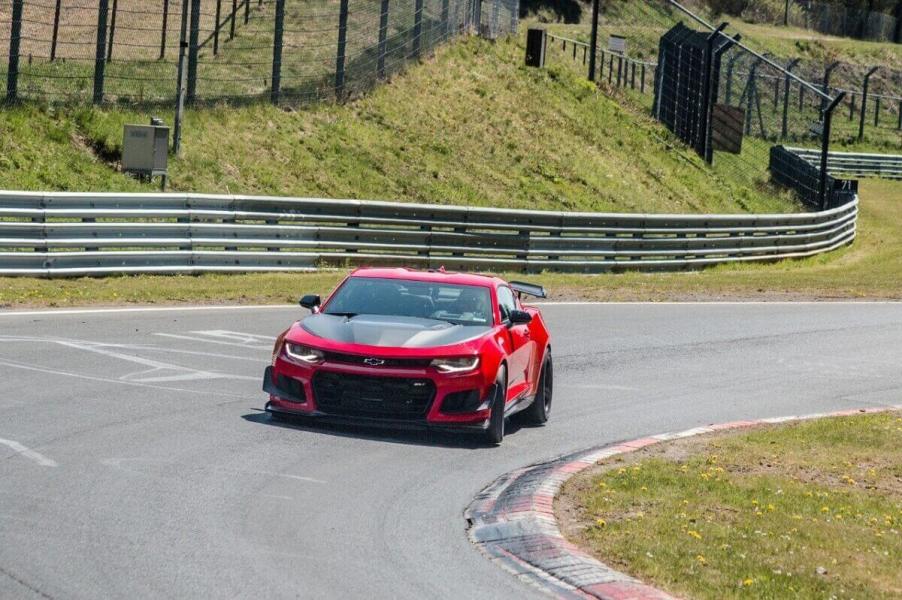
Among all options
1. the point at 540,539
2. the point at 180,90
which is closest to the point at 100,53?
the point at 180,90

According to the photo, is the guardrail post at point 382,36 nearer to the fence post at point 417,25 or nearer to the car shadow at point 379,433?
the fence post at point 417,25

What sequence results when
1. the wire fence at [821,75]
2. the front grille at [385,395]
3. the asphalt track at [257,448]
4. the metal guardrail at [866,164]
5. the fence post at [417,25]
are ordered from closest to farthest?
the asphalt track at [257,448]
the front grille at [385,395]
the fence post at [417,25]
the metal guardrail at [866,164]
the wire fence at [821,75]

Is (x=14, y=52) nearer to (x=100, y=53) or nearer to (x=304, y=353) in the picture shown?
(x=100, y=53)

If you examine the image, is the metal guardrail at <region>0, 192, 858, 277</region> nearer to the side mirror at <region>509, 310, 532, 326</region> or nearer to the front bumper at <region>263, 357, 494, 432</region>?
the front bumper at <region>263, 357, 494, 432</region>

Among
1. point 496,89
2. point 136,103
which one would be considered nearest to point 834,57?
point 496,89

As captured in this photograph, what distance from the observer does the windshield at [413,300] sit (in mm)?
13000

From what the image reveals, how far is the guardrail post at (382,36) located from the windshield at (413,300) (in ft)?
77.1

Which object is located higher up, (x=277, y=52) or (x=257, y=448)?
(x=277, y=52)

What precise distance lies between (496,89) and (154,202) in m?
21.2

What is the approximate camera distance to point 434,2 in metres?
40.8

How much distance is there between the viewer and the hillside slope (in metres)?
27.6

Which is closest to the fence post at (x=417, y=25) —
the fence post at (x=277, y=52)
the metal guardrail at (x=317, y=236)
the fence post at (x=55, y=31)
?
the fence post at (x=277, y=52)

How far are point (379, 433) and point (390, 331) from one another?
2.75ft

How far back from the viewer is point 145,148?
26516 mm
